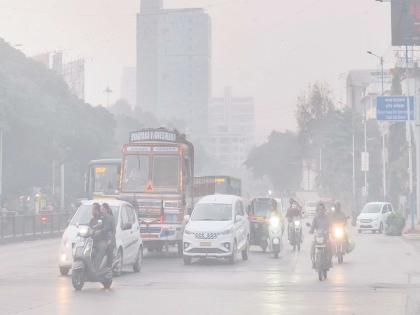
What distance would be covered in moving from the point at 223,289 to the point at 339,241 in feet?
33.5

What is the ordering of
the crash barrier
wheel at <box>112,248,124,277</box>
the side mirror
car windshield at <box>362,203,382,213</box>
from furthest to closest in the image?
car windshield at <box>362,203,382,213</box>, the crash barrier, the side mirror, wheel at <box>112,248,124,277</box>

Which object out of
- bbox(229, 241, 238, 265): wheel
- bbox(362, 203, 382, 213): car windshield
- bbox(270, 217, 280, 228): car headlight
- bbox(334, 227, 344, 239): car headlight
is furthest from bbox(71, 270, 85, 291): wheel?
bbox(362, 203, 382, 213): car windshield

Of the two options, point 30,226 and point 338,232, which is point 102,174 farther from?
point 338,232

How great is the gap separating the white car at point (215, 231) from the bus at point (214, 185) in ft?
18.9

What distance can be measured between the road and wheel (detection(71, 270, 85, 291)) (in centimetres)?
18

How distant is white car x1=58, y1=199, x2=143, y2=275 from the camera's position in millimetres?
23453

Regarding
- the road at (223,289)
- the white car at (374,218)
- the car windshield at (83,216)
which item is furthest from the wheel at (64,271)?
the white car at (374,218)

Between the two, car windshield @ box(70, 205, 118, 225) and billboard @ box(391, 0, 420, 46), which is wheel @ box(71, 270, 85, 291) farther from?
billboard @ box(391, 0, 420, 46)

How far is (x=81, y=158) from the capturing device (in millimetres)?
92312

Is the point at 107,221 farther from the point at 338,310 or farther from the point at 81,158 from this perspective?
the point at 81,158

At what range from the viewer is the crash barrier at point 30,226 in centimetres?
4319

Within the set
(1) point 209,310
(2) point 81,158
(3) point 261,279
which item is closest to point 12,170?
(2) point 81,158

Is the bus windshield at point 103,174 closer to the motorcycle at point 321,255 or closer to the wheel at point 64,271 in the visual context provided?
the wheel at point 64,271

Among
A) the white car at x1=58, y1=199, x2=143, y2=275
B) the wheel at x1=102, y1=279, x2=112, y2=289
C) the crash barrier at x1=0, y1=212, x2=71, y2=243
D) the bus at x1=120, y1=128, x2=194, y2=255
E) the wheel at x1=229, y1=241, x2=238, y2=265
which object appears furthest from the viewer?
the crash barrier at x1=0, y1=212, x2=71, y2=243
